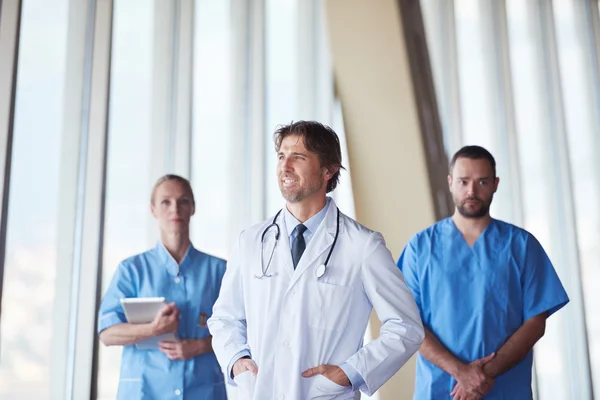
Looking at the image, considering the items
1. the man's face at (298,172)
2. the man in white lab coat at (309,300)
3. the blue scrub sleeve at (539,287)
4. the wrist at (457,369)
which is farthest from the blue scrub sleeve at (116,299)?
the blue scrub sleeve at (539,287)

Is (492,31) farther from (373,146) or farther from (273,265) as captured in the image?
(273,265)

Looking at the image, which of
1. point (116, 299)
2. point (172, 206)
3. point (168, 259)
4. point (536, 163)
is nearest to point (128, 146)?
point (172, 206)

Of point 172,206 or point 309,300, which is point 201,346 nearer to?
point 172,206

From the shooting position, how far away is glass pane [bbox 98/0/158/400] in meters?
3.22

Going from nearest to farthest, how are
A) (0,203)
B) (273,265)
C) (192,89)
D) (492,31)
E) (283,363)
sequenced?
1. (283,363)
2. (273,265)
3. (0,203)
4. (192,89)
5. (492,31)

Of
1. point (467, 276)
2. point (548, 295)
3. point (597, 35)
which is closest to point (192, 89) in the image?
point (467, 276)

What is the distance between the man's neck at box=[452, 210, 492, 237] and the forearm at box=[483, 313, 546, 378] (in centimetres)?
40

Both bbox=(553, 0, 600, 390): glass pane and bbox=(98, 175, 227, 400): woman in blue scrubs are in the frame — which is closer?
bbox=(98, 175, 227, 400): woman in blue scrubs

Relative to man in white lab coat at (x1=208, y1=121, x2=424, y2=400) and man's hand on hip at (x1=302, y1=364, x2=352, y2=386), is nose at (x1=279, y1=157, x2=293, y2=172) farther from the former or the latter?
man's hand on hip at (x1=302, y1=364, x2=352, y2=386)

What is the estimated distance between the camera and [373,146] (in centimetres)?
386

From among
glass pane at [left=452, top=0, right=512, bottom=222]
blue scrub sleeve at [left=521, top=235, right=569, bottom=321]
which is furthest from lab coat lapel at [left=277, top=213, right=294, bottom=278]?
glass pane at [left=452, top=0, right=512, bottom=222]

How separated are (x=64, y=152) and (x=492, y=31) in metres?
2.81

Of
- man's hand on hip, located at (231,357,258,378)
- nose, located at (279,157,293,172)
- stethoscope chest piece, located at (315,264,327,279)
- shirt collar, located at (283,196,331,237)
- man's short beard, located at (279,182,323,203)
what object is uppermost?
nose, located at (279,157,293,172)

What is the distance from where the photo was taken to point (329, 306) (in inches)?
64.6
